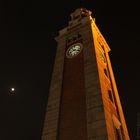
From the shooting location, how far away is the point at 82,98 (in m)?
23.2

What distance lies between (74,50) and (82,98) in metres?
9.22

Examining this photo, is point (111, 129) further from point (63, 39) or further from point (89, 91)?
point (63, 39)

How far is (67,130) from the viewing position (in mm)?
21703

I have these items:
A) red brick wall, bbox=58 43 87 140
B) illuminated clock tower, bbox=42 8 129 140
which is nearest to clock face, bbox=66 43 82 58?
illuminated clock tower, bbox=42 8 129 140

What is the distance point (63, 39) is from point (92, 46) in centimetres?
735

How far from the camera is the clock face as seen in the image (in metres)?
29.5

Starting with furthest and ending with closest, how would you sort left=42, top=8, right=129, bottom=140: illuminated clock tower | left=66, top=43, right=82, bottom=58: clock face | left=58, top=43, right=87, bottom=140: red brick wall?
left=66, top=43, right=82, bottom=58: clock face < left=58, top=43, right=87, bottom=140: red brick wall < left=42, top=8, right=129, bottom=140: illuminated clock tower

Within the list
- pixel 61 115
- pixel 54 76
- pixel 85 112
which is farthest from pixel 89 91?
pixel 54 76

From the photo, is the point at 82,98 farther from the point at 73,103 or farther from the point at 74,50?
the point at 74,50

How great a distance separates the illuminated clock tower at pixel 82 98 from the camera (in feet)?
66.8

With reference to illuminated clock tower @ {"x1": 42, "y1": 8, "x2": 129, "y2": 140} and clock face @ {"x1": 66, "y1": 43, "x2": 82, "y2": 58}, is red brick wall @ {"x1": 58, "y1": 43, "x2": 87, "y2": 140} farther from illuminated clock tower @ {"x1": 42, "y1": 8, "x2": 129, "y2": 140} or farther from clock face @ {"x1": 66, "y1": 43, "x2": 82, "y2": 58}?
clock face @ {"x1": 66, "y1": 43, "x2": 82, "y2": 58}

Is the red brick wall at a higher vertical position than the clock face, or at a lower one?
lower

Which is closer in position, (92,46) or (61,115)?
(61,115)

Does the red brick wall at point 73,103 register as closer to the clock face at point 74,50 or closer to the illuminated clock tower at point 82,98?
the illuminated clock tower at point 82,98
